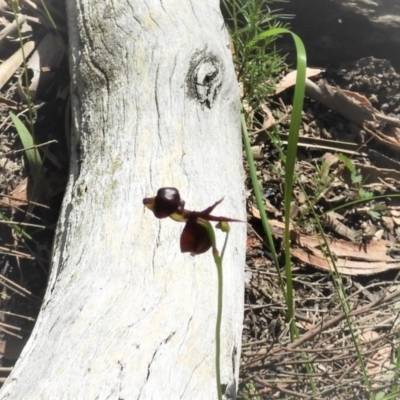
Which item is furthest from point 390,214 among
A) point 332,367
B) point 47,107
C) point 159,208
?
point 159,208

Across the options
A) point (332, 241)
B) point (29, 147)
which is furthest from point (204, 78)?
point (332, 241)

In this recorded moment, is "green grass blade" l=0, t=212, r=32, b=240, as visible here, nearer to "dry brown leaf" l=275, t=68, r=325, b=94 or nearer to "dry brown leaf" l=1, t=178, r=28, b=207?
"dry brown leaf" l=1, t=178, r=28, b=207

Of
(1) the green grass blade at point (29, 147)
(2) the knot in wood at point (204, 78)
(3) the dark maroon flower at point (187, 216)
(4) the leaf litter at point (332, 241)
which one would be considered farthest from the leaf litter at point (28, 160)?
(3) the dark maroon flower at point (187, 216)

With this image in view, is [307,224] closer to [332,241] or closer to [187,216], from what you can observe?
[332,241]

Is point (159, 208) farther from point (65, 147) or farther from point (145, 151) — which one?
point (65, 147)

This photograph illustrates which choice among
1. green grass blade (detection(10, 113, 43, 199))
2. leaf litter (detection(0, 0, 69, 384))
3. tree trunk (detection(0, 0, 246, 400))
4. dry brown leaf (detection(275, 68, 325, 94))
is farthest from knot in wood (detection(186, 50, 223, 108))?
dry brown leaf (detection(275, 68, 325, 94))
